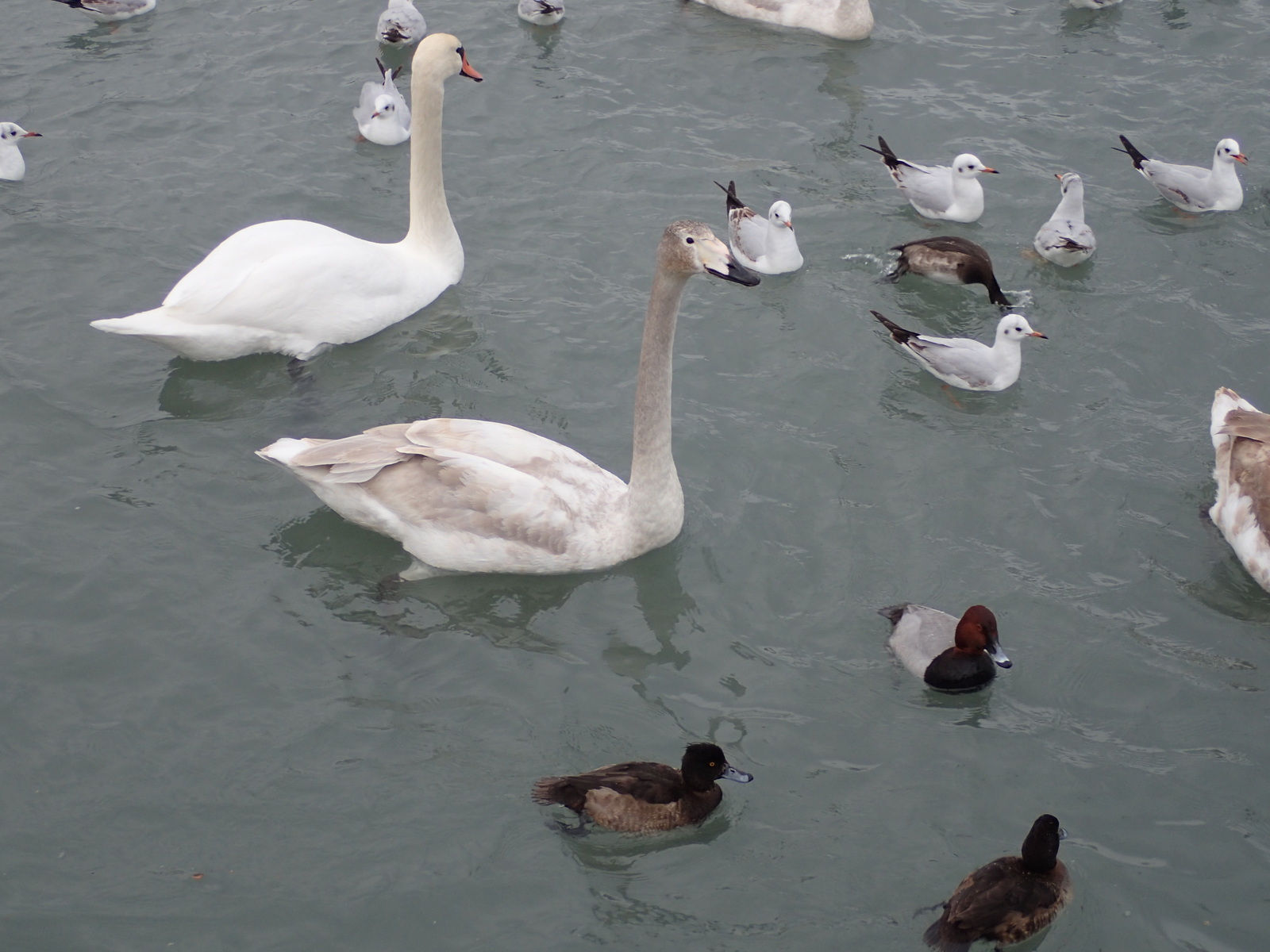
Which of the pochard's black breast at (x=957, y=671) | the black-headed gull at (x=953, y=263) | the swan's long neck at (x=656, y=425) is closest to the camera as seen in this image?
the pochard's black breast at (x=957, y=671)

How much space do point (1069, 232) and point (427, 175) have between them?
18.1 feet

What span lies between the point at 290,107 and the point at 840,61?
6.09 m

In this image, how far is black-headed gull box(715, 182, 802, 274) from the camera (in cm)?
1037

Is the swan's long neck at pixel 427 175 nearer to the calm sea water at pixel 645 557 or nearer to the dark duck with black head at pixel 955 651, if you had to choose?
the calm sea water at pixel 645 557

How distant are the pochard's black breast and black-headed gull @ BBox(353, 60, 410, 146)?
26.5ft

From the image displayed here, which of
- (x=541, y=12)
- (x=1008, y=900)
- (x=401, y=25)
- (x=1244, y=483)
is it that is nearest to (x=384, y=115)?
(x=401, y=25)

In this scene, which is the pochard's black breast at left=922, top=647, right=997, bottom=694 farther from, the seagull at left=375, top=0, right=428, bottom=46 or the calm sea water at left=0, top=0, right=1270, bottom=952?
the seagull at left=375, top=0, right=428, bottom=46

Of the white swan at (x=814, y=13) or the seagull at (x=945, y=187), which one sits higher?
the white swan at (x=814, y=13)

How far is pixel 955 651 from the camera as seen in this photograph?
22.5 feet

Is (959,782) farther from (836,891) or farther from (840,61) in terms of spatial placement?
(840,61)

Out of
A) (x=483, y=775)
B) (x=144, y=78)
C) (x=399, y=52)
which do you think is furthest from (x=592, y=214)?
(x=483, y=775)

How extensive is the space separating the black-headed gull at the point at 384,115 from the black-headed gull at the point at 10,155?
3.17 m

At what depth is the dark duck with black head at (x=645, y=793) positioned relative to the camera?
6004mm

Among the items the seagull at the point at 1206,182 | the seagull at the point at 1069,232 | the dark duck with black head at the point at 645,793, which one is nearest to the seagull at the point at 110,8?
the seagull at the point at 1069,232
